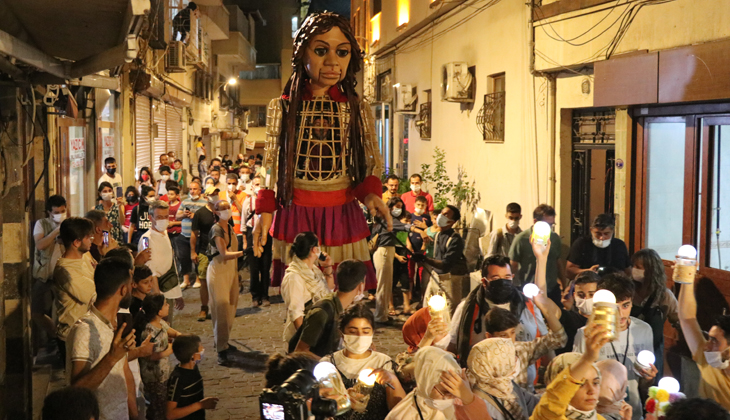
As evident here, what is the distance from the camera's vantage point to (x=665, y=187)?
866 centimetres

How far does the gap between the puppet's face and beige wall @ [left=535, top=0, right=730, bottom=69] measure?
394cm

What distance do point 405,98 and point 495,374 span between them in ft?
49.9

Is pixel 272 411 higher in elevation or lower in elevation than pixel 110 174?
lower

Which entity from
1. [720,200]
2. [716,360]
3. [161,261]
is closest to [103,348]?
[716,360]

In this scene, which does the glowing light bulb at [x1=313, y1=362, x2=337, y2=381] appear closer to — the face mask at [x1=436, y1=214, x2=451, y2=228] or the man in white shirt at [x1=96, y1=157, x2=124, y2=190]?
the face mask at [x1=436, y1=214, x2=451, y2=228]

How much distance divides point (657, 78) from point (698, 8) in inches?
32.1

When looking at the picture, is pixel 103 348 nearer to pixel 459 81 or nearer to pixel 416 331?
pixel 416 331

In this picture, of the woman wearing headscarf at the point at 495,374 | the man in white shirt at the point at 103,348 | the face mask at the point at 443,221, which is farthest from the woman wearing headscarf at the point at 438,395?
the face mask at the point at 443,221

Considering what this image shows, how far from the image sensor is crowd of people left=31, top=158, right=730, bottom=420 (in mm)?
3713

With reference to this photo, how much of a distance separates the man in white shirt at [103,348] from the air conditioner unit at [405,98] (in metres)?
14.6

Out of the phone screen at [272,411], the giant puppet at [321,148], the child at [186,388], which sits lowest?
the child at [186,388]

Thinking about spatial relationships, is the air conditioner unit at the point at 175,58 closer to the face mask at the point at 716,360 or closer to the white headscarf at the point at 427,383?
the face mask at the point at 716,360

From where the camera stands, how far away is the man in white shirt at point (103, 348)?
4223mm

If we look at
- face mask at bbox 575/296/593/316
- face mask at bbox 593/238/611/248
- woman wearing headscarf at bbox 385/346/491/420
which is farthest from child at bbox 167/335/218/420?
face mask at bbox 593/238/611/248
